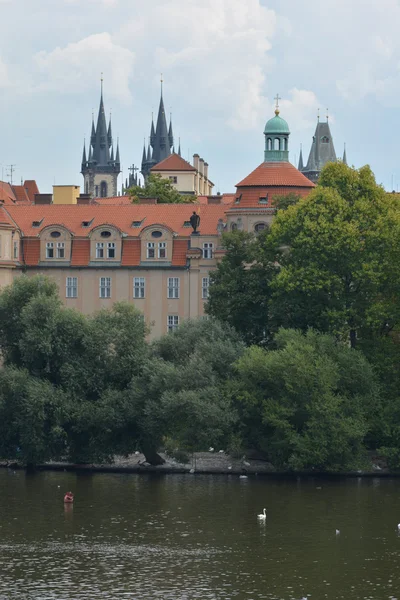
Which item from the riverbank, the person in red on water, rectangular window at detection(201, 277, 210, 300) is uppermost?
rectangular window at detection(201, 277, 210, 300)

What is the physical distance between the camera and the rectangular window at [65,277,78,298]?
12031 centimetres

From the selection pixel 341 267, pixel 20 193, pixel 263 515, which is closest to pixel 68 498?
pixel 263 515

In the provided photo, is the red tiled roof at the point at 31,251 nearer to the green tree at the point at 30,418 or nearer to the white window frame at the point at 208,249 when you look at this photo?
the white window frame at the point at 208,249

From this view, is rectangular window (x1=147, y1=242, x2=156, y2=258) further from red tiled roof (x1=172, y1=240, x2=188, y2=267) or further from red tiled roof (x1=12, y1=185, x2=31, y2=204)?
red tiled roof (x1=12, y1=185, x2=31, y2=204)

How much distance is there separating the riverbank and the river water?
75.3 inches

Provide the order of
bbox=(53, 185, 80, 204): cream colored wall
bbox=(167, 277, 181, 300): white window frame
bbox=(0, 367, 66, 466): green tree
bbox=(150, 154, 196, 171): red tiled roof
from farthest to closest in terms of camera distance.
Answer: bbox=(150, 154, 196, 171): red tiled roof
bbox=(53, 185, 80, 204): cream colored wall
bbox=(167, 277, 181, 300): white window frame
bbox=(0, 367, 66, 466): green tree

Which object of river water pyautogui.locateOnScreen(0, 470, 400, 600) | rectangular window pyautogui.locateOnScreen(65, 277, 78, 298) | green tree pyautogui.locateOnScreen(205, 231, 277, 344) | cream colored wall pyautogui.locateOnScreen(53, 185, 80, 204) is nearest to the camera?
river water pyautogui.locateOnScreen(0, 470, 400, 600)

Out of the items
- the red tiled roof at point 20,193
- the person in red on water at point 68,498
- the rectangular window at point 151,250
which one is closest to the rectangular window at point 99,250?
the rectangular window at point 151,250

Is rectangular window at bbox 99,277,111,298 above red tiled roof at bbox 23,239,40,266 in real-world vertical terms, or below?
below

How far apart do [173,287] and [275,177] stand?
424 inches

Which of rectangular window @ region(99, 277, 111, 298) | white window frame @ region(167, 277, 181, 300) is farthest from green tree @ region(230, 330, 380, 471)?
rectangular window @ region(99, 277, 111, 298)

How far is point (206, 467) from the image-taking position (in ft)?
301

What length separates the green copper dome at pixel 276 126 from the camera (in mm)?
121188

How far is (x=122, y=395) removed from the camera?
93.2 metres
